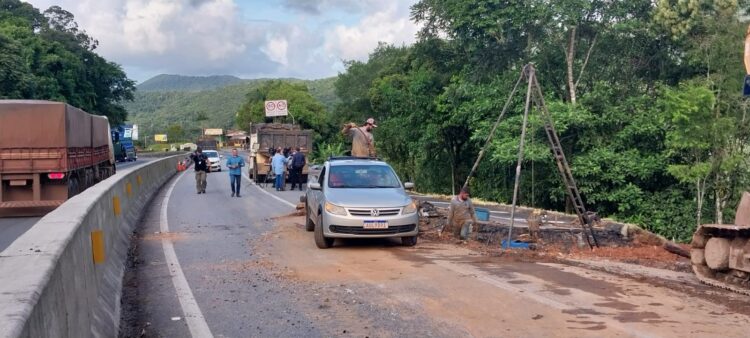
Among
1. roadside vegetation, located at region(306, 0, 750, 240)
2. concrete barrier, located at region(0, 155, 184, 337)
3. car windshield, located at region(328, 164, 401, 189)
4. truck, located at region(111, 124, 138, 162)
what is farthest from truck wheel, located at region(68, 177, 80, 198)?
truck, located at region(111, 124, 138, 162)

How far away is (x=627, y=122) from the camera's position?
2509 centimetres

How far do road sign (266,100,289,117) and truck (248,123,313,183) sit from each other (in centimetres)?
4305

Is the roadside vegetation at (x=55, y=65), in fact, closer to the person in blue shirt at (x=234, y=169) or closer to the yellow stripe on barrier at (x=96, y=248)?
the person in blue shirt at (x=234, y=169)

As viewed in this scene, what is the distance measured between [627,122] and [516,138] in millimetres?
4047

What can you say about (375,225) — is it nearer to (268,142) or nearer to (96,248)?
(96,248)

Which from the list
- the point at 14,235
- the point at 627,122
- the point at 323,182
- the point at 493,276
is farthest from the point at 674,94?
the point at 14,235

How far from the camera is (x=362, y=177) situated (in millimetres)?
12977

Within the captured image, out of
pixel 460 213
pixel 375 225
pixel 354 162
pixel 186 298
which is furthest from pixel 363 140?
pixel 186 298

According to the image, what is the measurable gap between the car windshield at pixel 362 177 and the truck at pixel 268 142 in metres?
16.8

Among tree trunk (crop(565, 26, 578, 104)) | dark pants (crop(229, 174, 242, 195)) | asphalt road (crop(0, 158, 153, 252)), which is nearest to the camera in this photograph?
asphalt road (crop(0, 158, 153, 252))

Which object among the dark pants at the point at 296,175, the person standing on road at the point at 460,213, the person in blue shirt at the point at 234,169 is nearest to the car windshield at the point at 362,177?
the person standing on road at the point at 460,213

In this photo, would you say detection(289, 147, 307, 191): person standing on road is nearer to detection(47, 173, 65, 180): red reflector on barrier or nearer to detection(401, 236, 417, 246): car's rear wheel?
detection(47, 173, 65, 180): red reflector on barrier

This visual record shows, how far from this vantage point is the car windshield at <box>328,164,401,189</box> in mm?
12734

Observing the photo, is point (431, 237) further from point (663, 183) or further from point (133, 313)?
point (663, 183)
